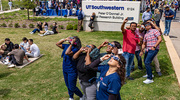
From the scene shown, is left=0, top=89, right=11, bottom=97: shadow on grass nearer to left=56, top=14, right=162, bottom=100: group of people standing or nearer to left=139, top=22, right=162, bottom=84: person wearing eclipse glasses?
left=56, top=14, right=162, bottom=100: group of people standing

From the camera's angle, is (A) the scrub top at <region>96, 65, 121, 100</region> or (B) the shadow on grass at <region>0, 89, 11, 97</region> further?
(B) the shadow on grass at <region>0, 89, 11, 97</region>

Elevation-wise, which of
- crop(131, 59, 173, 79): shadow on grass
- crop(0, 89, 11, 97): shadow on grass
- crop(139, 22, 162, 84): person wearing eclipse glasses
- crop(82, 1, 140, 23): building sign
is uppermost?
crop(82, 1, 140, 23): building sign

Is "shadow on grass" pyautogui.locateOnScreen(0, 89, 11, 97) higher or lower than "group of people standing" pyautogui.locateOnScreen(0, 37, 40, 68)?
lower

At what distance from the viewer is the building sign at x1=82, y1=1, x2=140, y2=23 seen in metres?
13.9

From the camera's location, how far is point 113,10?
14.4 meters

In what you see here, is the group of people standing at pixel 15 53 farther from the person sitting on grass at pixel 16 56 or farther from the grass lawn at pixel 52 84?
the grass lawn at pixel 52 84

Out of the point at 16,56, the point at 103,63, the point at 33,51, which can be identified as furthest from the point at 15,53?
the point at 103,63

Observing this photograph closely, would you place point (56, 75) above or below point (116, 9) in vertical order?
below

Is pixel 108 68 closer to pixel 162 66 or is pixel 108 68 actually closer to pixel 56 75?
pixel 56 75

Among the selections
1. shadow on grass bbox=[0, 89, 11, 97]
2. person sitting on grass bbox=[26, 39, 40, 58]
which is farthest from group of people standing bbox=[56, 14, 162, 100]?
person sitting on grass bbox=[26, 39, 40, 58]

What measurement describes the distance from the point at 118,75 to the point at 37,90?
13.0ft

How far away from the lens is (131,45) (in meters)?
6.04

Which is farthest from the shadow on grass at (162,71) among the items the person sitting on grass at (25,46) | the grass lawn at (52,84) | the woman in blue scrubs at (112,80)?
the person sitting on grass at (25,46)

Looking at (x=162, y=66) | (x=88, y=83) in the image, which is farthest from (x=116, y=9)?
(x=88, y=83)
